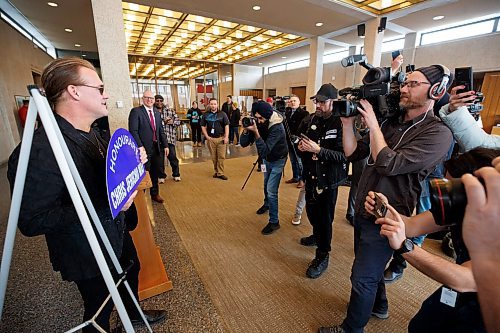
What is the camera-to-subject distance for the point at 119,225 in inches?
41.0

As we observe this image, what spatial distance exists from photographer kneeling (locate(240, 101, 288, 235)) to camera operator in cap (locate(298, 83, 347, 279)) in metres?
0.47

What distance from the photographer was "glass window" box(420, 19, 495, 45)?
6012 millimetres

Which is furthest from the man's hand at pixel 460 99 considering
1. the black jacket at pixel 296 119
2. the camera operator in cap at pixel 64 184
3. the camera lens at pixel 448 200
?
the black jacket at pixel 296 119

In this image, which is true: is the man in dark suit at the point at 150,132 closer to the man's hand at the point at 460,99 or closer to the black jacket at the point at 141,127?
the black jacket at the point at 141,127

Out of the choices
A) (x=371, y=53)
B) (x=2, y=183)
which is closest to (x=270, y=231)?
(x=2, y=183)

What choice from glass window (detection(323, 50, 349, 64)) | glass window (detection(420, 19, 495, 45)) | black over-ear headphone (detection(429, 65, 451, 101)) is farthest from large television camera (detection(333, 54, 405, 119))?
glass window (detection(323, 50, 349, 64))

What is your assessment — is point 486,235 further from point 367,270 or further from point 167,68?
point 167,68

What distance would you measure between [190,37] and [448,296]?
9.20 metres

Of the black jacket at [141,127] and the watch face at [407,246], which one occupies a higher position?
the black jacket at [141,127]

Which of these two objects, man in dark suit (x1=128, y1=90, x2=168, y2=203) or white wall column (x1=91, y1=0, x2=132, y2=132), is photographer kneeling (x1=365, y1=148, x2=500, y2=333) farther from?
white wall column (x1=91, y1=0, x2=132, y2=132)

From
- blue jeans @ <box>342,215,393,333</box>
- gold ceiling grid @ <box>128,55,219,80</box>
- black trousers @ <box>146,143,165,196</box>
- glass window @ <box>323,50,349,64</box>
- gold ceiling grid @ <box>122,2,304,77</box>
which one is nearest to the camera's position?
blue jeans @ <box>342,215,393,333</box>

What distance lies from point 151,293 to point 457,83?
7.77 feet

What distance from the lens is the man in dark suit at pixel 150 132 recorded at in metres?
2.95

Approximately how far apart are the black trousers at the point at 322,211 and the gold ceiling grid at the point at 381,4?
5.21m
